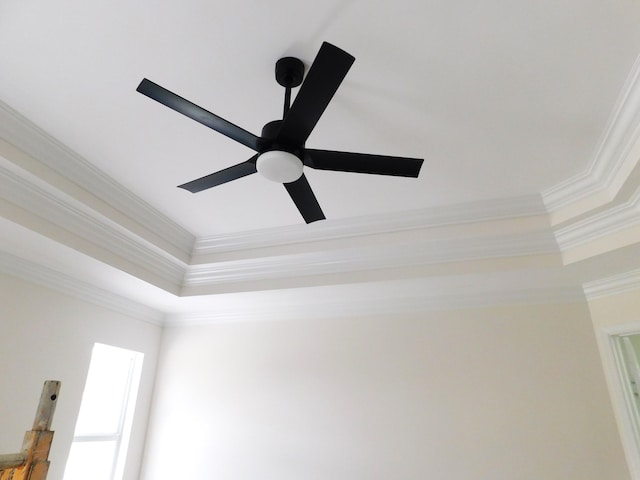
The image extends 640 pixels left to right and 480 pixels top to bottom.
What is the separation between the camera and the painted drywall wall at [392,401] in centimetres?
253

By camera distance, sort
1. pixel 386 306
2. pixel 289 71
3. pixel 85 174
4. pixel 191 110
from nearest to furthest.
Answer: pixel 191 110 < pixel 289 71 < pixel 85 174 < pixel 386 306

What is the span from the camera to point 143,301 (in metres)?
3.38

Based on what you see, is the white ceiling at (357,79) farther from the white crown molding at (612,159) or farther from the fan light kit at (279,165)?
the fan light kit at (279,165)

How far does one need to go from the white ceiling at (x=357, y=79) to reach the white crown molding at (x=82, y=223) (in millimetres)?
278

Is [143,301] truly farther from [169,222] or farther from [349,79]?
[349,79]

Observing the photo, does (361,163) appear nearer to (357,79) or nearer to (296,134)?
(296,134)

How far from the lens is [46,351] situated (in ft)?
8.67

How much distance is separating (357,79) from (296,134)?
49 cm

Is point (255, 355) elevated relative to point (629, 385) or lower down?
elevated

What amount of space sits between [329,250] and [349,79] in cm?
133

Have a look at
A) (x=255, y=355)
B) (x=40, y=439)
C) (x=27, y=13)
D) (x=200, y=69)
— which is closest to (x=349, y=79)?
(x=200, y=69)

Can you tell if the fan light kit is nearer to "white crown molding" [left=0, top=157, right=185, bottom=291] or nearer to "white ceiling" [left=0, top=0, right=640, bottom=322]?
"white ceiling" [left=0, top=0, right=640, bottom=322]

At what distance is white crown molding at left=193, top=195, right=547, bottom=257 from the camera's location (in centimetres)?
255

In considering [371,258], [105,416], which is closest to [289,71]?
[371,258]
